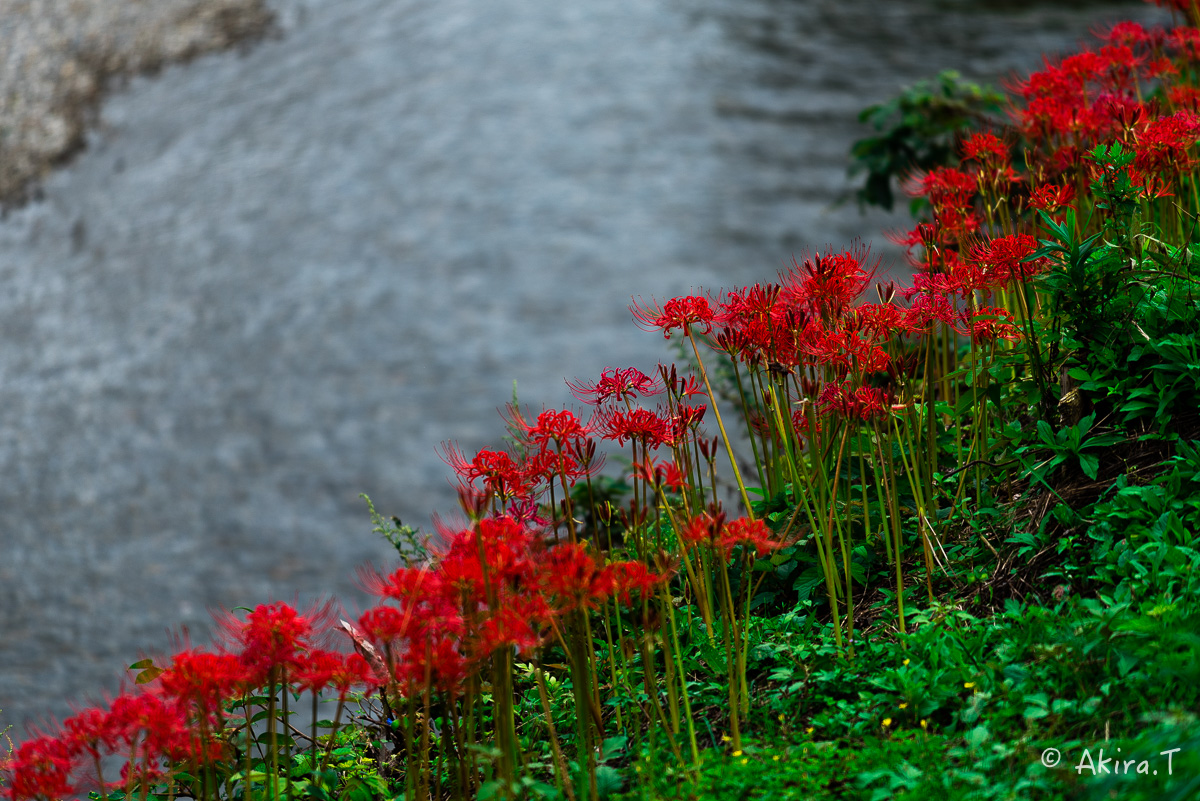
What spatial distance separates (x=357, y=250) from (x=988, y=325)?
24.5 feet

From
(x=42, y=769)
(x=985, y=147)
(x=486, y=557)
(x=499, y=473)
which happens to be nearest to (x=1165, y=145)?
(x=985, y=147)

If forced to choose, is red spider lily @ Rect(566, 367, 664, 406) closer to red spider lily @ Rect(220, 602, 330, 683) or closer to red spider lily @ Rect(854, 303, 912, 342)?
red spider lily @ Rect(854, 303, 912, 342)

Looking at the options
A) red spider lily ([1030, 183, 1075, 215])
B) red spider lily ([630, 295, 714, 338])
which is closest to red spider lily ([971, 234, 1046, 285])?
red spider lily ([1030, 183, 1075, 215])

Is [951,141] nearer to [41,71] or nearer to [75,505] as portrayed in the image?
[75,505]

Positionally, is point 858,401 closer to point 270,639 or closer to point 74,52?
point 270,639

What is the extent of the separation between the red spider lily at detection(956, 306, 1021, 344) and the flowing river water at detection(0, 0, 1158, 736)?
4.54 metres

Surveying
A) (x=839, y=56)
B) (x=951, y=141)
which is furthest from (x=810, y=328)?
(x=839, y=56)

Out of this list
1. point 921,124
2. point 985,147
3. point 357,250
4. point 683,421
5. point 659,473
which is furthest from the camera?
point 357,250

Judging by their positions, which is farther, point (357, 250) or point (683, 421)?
point (357, 250)

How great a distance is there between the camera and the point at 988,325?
2398 mm

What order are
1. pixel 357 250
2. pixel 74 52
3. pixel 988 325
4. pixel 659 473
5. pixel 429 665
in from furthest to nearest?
1. pixel 74 52
2. pixel 357 250
3. pixel 988 325
4. pixel 659 473
5. pixel 429 665

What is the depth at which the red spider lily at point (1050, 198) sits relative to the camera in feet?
8.28

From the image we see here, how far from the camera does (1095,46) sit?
34.4 feet

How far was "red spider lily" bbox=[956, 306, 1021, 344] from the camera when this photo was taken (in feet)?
7.72
